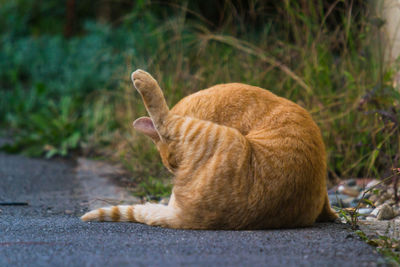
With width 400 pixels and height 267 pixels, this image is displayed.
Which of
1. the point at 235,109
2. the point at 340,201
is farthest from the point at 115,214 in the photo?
the point at 340,201

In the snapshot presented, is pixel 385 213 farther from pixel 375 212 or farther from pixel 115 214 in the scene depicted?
pixel 115 214

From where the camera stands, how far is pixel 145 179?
451 cm

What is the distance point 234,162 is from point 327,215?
0.80 metres

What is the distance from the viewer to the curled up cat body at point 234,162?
2666mm

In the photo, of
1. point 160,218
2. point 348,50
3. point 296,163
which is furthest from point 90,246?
point 348,50

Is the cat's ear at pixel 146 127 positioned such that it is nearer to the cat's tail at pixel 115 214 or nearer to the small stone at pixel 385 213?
the cat's tail at pixel 115 214

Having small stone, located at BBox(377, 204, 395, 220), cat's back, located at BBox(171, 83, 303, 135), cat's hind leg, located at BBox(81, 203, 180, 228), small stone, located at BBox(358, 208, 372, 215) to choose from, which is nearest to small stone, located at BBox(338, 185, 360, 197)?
small stone, located at BBox(358, 208, 372, 215)

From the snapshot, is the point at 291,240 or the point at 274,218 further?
the point at 274,218

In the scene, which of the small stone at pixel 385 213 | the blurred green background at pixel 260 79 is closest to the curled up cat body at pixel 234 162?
the small stone at pixel 385 213

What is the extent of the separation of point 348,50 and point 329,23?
2.67ft

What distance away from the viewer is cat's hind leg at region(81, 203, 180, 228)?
9.20ft

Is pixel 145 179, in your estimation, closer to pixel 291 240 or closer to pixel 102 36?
pixel 291 240

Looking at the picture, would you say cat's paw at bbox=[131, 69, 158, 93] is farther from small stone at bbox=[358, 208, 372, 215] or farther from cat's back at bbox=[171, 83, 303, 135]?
small stone at bbox=[358, 208, 372, 215]

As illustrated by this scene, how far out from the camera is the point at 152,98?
2.87 metres
